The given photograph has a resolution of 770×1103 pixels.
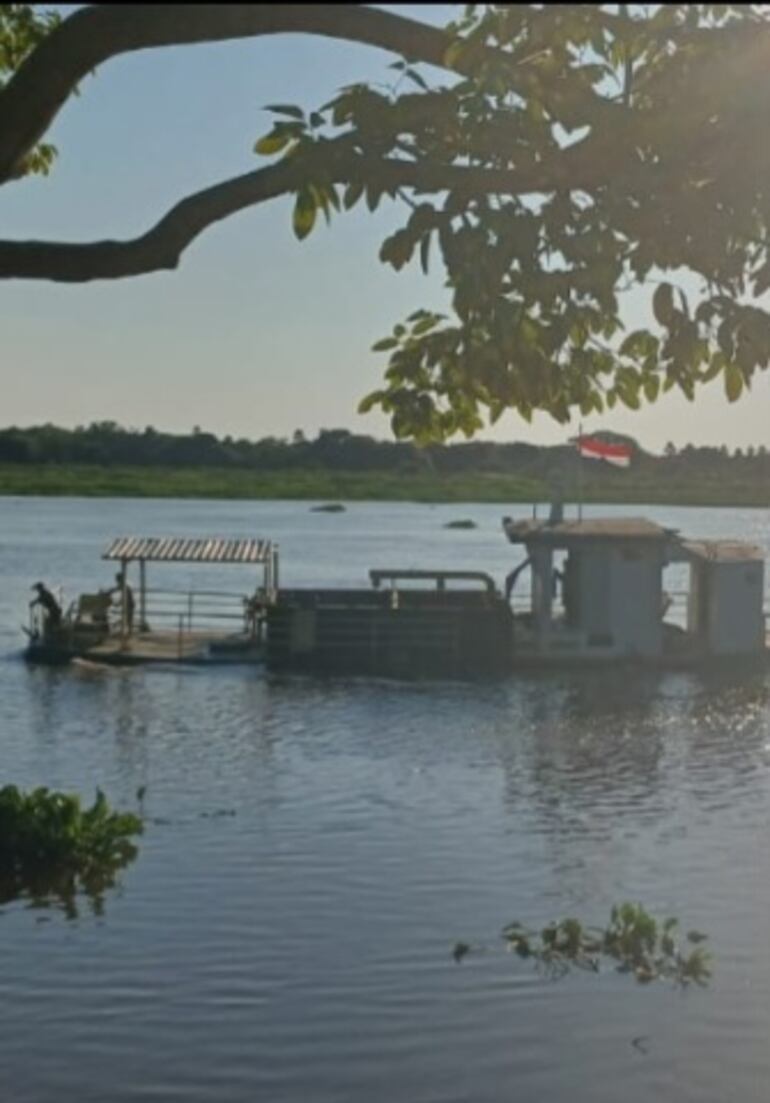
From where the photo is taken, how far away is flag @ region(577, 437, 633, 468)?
5141 centimetres

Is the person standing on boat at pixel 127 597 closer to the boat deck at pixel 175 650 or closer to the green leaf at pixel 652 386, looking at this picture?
the boat deck at pixel 175 650

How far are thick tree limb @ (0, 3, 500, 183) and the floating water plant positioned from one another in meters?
10.7

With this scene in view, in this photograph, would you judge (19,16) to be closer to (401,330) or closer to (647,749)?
(401,330)

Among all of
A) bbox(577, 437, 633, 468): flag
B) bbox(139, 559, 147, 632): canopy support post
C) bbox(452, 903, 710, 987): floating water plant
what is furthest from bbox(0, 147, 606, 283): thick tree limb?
bbox(577, 437, 633, 468): flag

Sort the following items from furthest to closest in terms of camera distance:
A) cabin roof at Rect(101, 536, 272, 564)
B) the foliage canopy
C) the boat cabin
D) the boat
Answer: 1. cabin roof at Rect(101, 536, 272, 564)
2. the boat
3. the boat cabin
4. the foliage canopy

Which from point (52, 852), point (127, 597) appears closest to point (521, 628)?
point (127, 597)

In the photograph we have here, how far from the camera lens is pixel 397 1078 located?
44.4 ft

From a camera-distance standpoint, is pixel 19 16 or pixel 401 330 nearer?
pixel 401 330

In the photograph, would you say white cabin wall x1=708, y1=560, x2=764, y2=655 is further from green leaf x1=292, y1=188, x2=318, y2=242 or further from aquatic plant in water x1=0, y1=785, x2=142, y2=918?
green leaf x1=292, y1=188, x2=318, y2=242

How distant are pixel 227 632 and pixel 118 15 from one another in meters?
46.5

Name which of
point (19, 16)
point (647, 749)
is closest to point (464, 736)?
point (647, 749)

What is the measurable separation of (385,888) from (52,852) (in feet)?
11.2

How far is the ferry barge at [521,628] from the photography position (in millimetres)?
45281


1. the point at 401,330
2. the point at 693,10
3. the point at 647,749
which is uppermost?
the point at 693,10
